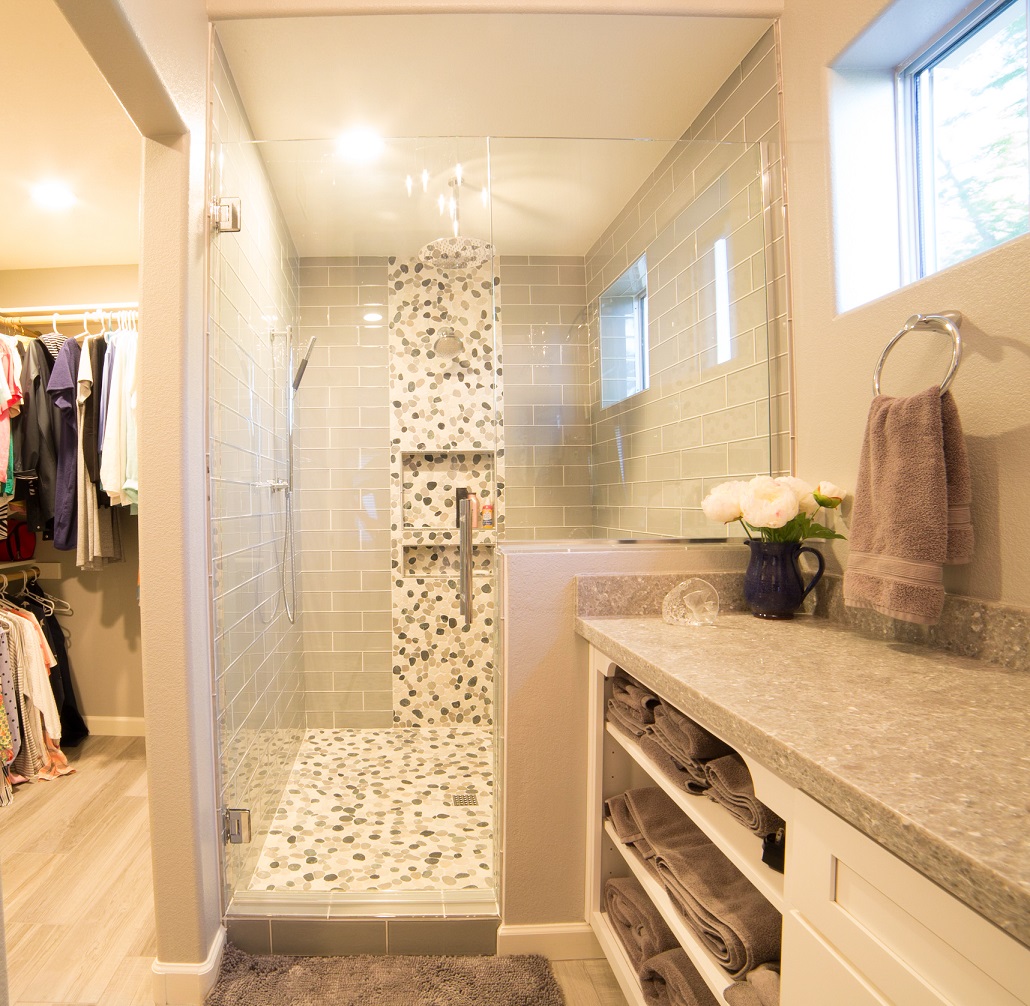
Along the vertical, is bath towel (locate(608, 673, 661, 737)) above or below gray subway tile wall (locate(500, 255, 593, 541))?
below

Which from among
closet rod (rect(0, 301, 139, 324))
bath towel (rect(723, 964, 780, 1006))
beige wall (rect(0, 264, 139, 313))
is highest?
beige wall (rect(0, 264, 139, 313))

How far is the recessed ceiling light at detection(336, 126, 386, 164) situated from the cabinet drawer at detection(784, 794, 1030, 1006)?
1.94 meters

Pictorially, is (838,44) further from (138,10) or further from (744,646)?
(138,10)

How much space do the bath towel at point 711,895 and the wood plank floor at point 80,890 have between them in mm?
1317

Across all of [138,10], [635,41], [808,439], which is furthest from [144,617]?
[635,41]

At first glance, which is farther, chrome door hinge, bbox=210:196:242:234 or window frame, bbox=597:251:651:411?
window frame, bbox=597:251:651:411

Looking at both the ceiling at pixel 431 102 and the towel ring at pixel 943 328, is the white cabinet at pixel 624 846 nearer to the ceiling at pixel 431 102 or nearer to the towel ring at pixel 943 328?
the towel ring at pixel 943 328

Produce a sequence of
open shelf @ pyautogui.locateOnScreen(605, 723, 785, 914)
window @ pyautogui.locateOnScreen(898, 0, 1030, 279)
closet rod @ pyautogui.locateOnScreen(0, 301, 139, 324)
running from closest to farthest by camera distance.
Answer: open shelf @ pyautogui.locateOnScreen(605, 723, 785, 914), window @ pyautogui.locateOnScreen(898, 0, 1030, 279), closet rod @ pyautogui.locateOnScreen(0, 301, 139, 324)

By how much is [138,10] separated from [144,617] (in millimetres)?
1289

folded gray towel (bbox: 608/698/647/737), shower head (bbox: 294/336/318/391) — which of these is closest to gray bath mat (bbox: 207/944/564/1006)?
folded gray towel (bbox: 608/698/647/737)

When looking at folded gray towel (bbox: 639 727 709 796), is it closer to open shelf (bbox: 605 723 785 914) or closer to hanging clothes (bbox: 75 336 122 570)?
open shelf (bbox: 605 723 785 914)

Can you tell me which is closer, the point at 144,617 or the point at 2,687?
the point at 144,617

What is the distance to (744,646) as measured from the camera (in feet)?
3.97

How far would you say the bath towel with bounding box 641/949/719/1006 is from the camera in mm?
1107
